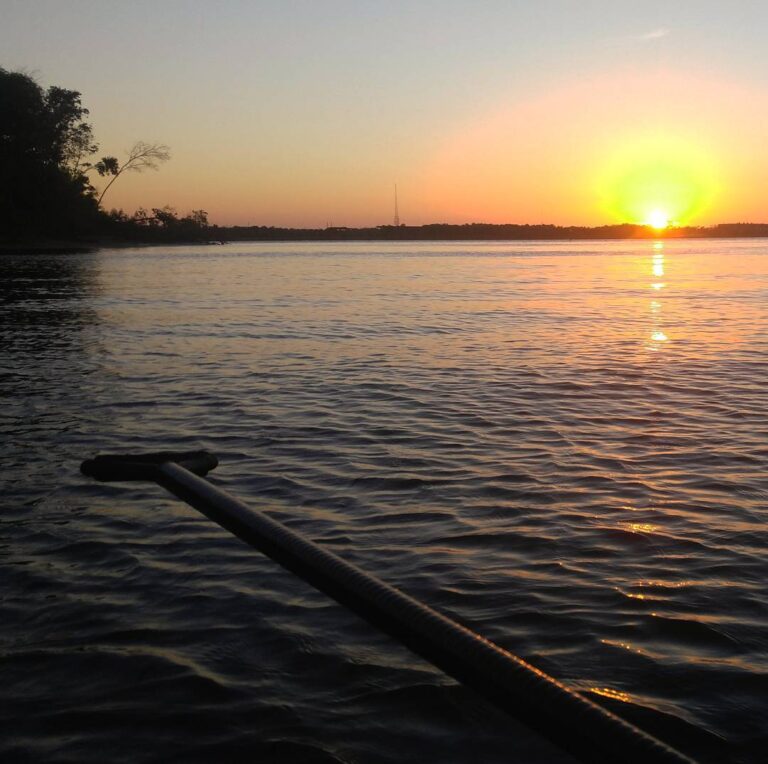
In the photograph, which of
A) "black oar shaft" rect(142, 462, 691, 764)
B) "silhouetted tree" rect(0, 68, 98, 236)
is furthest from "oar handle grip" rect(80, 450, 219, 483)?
"silhouetted tree" rect(0, 68, 98, 236)

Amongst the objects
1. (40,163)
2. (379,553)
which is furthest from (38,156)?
(379,553)

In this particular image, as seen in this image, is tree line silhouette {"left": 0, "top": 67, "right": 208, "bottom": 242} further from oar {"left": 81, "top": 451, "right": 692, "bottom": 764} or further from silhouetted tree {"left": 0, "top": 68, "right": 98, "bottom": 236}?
oar {"left": 81, "top": 451, "right": 692, "bottom": 764}

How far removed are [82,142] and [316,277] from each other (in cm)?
7130

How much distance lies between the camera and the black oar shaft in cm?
239

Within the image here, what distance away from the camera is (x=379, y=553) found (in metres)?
7.17

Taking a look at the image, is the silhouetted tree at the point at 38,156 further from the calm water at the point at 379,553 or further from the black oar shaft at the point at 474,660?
the black oar shaft at the point at 474,660

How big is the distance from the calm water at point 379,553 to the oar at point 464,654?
136cm

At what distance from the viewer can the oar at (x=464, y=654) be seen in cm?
239

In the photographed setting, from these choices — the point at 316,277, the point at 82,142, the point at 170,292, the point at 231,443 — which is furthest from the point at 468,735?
the point at 82,142

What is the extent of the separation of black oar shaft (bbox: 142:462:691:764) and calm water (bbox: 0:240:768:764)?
55.4 inches

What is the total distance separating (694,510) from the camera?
27.0 feet

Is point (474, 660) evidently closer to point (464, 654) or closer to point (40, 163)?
point (464, 654)

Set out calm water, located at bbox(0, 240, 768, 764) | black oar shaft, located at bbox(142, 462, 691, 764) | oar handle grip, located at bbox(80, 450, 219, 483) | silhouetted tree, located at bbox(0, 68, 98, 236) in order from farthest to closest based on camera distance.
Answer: silhouetted tree, located at bbox(0, 68, 98, 236) → oar handle grip, located at bbox(80, 450, 219, 483) → calm water, located at bbox(0, 240, 768, 764) → black oar shaft, located at bbox(142, 462, 691, 764)

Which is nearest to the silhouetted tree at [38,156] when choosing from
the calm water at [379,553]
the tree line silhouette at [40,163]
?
the tree line silhouette at [40,163]
